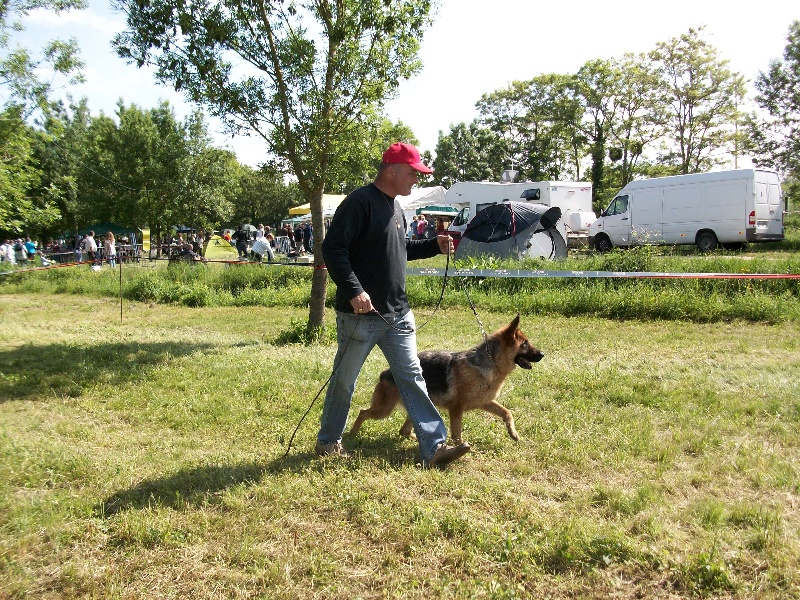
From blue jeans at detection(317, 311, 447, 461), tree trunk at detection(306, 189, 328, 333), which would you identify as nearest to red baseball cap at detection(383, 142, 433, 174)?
blue jeans at detection(317, 311, 447, 461)

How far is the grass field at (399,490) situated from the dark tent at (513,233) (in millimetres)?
9863

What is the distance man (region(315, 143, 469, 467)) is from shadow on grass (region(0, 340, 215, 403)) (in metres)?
3.98

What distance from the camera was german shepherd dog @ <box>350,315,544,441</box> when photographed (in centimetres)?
482

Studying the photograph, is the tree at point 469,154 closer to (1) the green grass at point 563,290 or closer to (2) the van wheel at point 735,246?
(2) the van wheel at point 735,246

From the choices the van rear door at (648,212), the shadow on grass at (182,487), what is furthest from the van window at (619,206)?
the shadow on grass at (182,487)

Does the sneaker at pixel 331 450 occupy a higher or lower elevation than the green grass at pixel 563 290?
lower

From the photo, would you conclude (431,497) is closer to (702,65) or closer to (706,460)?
(706,460)

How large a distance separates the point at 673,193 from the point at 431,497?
68.7ft

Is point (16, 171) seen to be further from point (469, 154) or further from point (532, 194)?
point (469, 154)

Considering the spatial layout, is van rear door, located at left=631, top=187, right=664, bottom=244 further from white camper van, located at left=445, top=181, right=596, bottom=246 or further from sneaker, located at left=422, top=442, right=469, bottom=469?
sneaker, located at left=422, top=442, right=469, bottom=469

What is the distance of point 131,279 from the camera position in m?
16.6

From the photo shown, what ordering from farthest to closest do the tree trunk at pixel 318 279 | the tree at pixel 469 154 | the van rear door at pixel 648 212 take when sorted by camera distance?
the tree at pixel 469 154 < the van rear door at pixel 648 212 < the tree trunk at pixel 318 279

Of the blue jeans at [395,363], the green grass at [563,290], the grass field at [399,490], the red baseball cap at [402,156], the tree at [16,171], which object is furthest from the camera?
the green grass at [563,290]

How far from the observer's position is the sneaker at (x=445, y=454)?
4184mm
